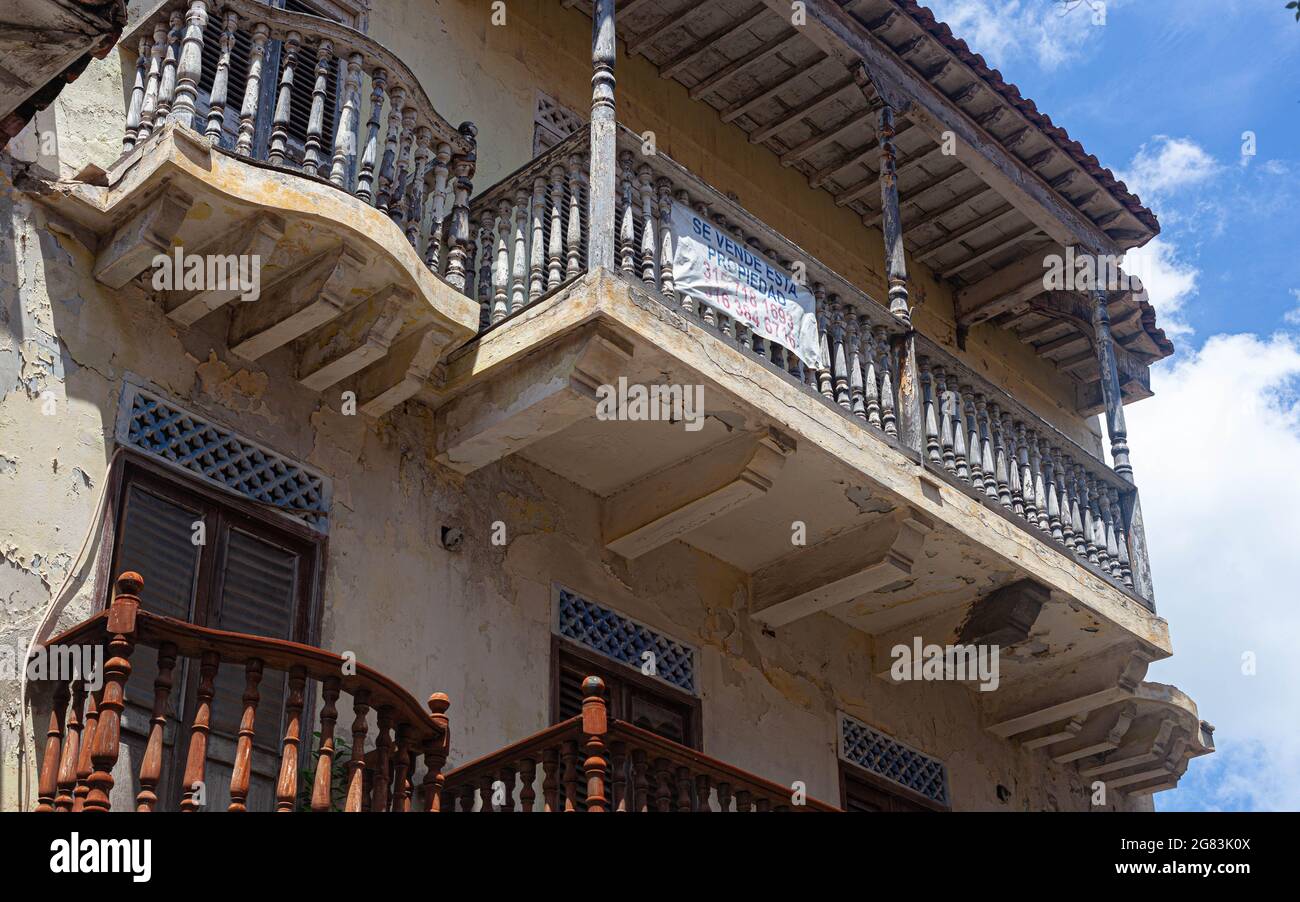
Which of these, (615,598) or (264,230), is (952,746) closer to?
(615,598)

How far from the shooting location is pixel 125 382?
344 inches

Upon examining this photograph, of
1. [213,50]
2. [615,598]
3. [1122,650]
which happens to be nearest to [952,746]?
[1122,650]

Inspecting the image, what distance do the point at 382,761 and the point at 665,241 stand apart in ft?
11.9

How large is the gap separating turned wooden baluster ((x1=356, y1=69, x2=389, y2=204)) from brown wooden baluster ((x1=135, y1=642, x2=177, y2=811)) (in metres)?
2.90

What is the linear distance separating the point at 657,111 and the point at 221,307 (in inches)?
181

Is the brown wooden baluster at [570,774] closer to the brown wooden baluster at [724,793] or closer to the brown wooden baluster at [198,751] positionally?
the brown wooden baluster at [724,793]

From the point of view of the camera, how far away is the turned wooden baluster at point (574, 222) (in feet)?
31.8

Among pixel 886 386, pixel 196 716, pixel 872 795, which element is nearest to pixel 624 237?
pixel 886 386

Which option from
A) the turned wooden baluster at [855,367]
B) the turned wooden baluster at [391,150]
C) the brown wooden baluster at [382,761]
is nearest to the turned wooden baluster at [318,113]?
the turned wooden baluster at [391,150]

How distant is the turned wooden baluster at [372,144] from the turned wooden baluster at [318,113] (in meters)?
0.23

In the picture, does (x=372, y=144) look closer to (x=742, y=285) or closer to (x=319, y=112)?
(x=319, y=112)

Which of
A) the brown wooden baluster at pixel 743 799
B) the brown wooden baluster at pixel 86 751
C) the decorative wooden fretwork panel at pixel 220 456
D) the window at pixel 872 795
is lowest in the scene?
the brown wooden baluster at pixel 86 751

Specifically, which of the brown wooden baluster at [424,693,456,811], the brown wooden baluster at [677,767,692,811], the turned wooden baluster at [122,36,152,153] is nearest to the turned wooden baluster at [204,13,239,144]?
the turned wooden baluster at [122,36,152,153]

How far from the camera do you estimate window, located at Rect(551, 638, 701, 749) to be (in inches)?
405
